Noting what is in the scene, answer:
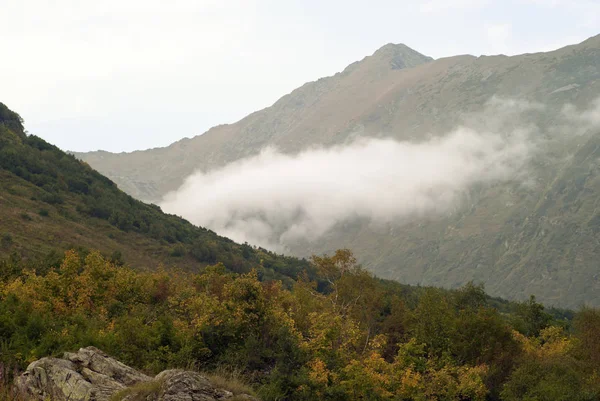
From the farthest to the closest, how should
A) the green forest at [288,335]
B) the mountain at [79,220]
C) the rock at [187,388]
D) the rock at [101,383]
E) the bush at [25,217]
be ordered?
the bush at [25,217] → the mountain at [79,220] → the green forest at [288,335] → the rock at [101,383] → the rock at [187,388]

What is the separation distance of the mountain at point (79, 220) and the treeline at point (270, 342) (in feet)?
127

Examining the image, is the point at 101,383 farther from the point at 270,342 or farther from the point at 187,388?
the point at 270,342

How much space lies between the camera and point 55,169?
13725cm

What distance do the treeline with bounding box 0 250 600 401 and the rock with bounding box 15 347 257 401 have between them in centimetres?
374

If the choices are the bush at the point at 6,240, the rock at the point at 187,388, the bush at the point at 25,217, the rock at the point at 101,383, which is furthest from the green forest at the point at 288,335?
the bush at the point at 25,217

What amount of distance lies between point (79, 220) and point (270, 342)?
87.0 meters

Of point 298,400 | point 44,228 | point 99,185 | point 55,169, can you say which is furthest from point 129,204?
point 298,400

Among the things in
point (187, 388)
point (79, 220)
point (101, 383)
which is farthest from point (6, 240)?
point (187, 388)

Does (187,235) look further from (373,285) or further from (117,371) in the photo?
(117,371)

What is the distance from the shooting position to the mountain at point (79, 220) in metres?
95.3

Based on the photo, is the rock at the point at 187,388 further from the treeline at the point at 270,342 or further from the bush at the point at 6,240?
the bush at the point at 6,240

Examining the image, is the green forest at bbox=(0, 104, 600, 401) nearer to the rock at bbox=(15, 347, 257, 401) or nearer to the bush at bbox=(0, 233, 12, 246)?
the bush at bbox=(0, 233, 12, 246)

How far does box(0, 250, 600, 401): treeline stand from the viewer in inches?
1326

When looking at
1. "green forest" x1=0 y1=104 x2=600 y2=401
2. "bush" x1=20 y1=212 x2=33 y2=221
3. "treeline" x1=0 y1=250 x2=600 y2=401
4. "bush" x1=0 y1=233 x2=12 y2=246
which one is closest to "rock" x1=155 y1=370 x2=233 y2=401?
"green forest" x1=0 y1=104 x2=600 y2=401
